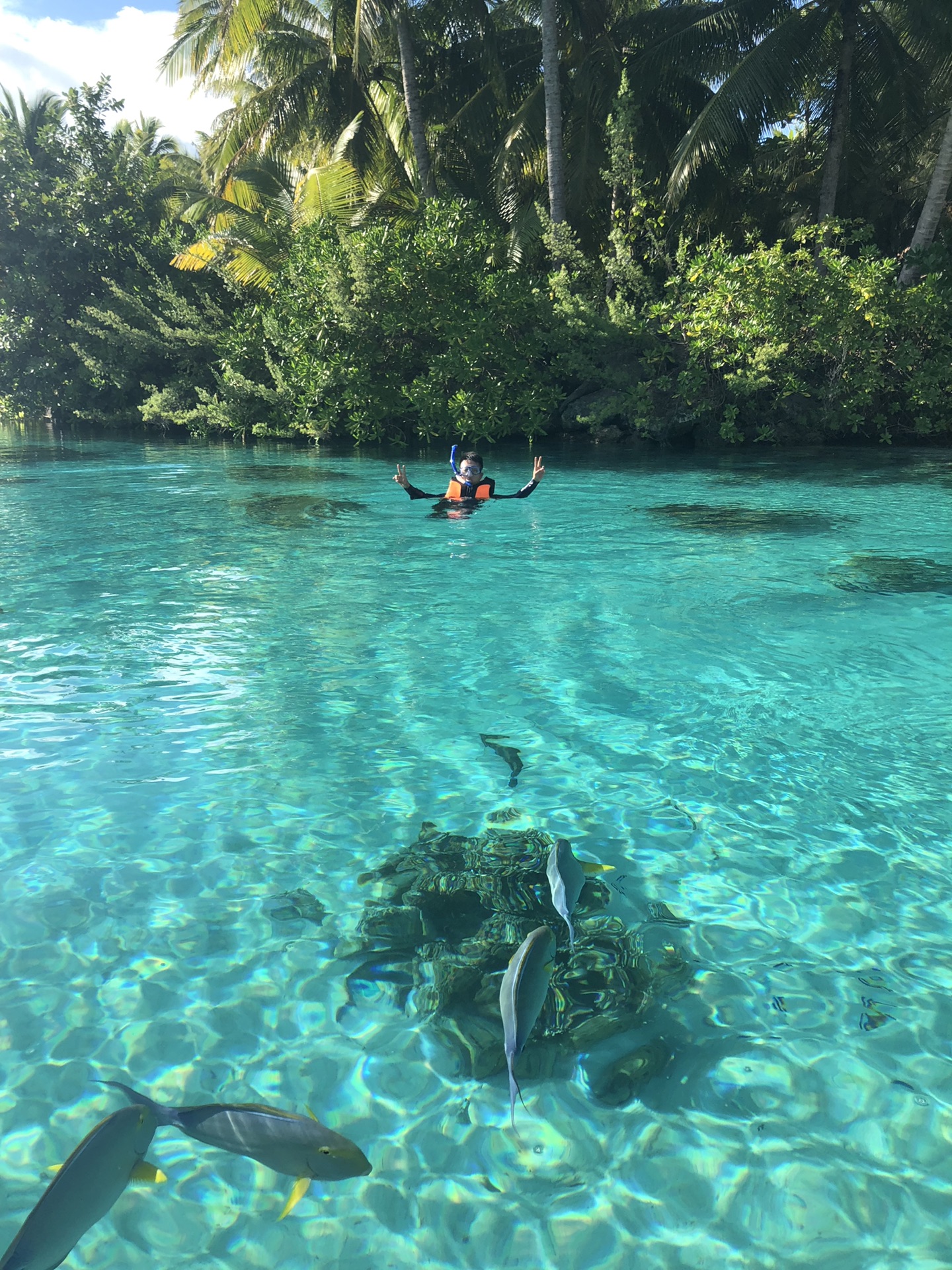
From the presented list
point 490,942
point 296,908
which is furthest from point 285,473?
point 490,942

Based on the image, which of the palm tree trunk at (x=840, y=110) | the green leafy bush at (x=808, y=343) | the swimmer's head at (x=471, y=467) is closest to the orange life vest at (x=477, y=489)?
the swimmer's head at (x=471, y=467)

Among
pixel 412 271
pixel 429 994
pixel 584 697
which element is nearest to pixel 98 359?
pixel 412 271

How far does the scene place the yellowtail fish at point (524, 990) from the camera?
1.88m

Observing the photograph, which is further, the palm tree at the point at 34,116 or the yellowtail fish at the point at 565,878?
the palm tree at the point at 34,116

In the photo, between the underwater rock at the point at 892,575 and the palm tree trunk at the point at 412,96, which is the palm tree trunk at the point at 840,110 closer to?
the palm tree trunk at the point at 412,96

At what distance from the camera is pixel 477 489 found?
12078mm

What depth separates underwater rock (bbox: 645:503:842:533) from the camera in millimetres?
11562

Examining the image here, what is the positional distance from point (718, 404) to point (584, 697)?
1795 cm

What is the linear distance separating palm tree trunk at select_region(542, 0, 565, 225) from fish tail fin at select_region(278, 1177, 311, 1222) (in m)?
22.8

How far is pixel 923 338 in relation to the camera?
20234 mm

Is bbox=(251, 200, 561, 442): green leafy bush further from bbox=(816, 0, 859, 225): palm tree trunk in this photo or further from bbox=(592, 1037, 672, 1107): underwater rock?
bbox=(592, 1037, 672, 1107): underwater rock

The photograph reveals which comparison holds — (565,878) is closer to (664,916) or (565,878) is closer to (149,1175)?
(664,916)

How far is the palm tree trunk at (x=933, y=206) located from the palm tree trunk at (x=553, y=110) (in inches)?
343

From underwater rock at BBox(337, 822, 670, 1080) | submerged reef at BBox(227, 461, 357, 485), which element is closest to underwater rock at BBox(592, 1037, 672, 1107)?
underwater rock at BBox(337, 822, 670, 1080)
